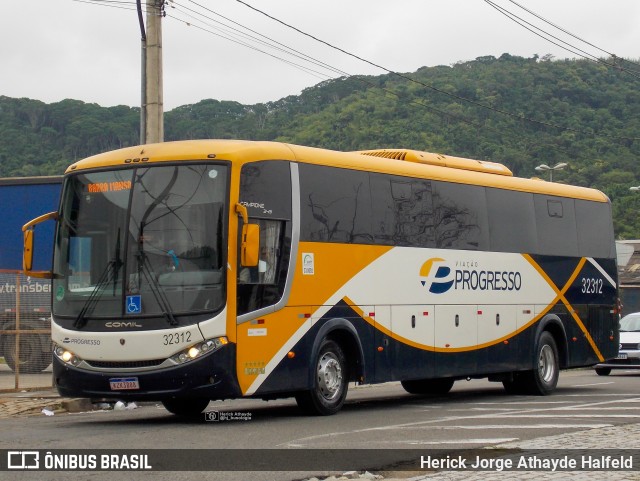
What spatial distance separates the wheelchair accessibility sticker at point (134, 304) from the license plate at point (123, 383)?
2.55 ft

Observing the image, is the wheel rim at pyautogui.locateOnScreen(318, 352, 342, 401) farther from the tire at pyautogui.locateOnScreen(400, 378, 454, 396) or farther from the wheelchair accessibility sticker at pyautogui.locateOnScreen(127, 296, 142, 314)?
the tire at pyautogui.locateOnScreen(400, 378, 454, 396)

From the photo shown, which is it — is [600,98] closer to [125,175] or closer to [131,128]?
[131,128]

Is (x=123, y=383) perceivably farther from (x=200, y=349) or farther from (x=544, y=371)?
(x=544, y=371)

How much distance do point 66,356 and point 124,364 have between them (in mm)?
896

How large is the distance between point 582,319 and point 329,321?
7896 mm

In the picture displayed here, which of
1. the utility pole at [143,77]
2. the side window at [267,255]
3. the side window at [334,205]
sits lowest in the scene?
the side window at [267,255]

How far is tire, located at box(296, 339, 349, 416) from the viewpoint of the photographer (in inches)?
612

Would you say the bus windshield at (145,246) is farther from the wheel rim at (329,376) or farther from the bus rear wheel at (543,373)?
the bus rear wheel at (543,373)

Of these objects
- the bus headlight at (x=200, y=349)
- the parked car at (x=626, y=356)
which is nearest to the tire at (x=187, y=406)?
the bus headlight at (x=200, y=349)

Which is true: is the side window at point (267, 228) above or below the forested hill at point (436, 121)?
below

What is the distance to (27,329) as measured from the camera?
25.5 metres

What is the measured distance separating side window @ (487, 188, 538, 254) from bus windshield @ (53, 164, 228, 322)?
6817 millimetres

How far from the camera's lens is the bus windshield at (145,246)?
14.3m

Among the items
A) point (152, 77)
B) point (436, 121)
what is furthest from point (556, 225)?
point (436, 121)
